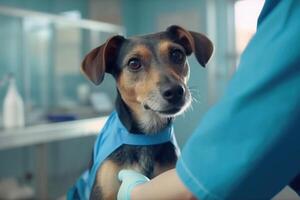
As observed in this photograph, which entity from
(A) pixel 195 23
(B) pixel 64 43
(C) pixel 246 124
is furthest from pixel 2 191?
(C) pixel 246 124

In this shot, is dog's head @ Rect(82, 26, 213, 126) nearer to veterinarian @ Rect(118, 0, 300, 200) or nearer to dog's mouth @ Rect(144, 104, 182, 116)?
dog's mouth @ Rect(144, 104, 182, 116)

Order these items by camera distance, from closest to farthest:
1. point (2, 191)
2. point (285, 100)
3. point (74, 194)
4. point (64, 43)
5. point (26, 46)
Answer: point (285, 100)
point (74, 194)
point (2, 191)
point (26, 46)
point (64, 43)

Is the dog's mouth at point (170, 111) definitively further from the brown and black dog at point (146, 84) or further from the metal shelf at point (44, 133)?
the metal shelf at point (44, 133)

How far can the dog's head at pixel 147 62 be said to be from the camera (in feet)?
2.72

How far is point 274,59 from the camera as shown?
15.5 inches

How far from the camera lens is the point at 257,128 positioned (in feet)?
1.26

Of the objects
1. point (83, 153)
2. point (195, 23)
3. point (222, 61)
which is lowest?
point (83, 153)

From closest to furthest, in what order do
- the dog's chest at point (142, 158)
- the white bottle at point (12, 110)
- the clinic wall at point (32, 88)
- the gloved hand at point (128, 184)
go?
the gloved hand at point (128, 184)
the dog's chest at point (142, 158)
the white bottle at point (12, 110)
the clinic wall at point (32, 88)

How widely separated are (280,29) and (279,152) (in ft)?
0.45

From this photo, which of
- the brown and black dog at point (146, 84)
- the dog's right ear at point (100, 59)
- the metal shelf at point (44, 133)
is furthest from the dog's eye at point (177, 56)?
the metal shelf at point (44, 133)

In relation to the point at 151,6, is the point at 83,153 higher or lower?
A: lower

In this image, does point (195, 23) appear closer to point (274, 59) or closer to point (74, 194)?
point (74, 194)

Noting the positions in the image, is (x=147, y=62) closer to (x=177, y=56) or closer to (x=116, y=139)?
(x=177, y=56)

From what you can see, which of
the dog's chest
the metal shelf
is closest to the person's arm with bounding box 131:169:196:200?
the dog's chest
